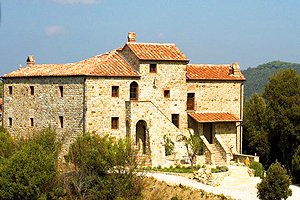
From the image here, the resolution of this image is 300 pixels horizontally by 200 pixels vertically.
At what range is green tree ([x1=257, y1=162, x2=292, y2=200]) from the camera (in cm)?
3505

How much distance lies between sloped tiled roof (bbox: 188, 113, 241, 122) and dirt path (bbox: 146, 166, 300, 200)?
5.27 m

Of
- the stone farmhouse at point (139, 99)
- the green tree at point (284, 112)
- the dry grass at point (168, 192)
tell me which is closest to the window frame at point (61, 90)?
the stone farmhouse at point (139, 99)

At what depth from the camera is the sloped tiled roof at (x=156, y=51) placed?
46.1 metres

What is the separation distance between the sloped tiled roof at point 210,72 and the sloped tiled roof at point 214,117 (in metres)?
3.06

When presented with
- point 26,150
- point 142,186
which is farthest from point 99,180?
point 26,150

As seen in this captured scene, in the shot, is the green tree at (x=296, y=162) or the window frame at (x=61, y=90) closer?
the window frame at (x=61, y=90)

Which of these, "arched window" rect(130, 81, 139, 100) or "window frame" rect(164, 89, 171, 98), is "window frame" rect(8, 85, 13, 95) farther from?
"window frame" rect(164, 89, 171, 98)

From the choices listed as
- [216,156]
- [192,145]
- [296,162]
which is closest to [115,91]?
[192,145]

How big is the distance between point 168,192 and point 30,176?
367 inches

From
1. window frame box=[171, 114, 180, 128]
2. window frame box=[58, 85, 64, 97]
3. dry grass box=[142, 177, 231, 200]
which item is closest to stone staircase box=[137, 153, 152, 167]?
dry grass box=[142, 177, 231, 200]

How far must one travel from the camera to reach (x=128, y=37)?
49.1m

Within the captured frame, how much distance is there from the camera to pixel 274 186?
35125 millimetres

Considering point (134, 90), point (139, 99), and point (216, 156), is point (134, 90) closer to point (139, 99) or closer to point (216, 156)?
point (139, 99)

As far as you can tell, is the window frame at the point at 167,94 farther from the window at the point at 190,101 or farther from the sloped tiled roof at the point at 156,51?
the sloped tiled roof at the point at 156,51
